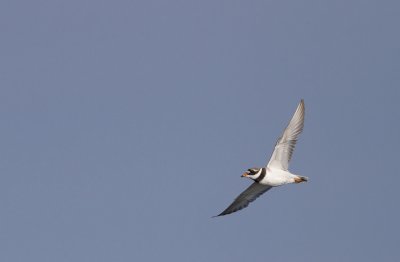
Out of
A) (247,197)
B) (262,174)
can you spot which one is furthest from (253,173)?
(247,197)

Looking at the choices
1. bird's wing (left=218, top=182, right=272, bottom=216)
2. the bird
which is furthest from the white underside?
bird's wing (left=218, top=182, right=272, bottom=216)

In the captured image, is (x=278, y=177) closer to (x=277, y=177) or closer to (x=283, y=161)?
(x=277, y=177)

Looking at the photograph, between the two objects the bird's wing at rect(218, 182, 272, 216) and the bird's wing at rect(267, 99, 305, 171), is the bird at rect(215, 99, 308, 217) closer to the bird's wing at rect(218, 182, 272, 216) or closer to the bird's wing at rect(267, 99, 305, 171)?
the bird's wing at rect(267, 99, 305, 171)

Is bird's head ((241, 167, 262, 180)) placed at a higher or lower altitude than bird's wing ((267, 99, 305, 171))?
lower

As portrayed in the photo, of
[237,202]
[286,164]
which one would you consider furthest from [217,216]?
[286,164]

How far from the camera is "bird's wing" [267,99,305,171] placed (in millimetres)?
45094

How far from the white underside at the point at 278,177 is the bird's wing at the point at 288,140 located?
0.44m

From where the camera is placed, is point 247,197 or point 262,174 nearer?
point 262,174

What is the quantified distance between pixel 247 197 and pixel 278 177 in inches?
123

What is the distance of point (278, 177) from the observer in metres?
45.2

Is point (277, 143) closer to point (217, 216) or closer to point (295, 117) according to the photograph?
point (295, 117)

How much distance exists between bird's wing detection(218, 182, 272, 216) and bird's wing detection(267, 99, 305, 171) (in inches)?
86.0

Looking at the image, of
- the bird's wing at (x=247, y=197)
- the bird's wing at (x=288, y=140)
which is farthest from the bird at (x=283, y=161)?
the bird's wing at (x=247, y=197)

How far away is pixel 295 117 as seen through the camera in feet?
148
